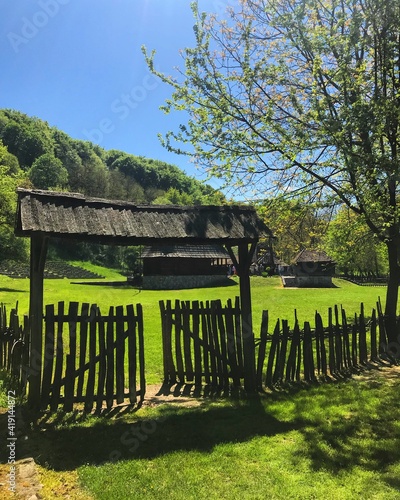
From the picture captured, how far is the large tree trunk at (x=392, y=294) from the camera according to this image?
10820 mm

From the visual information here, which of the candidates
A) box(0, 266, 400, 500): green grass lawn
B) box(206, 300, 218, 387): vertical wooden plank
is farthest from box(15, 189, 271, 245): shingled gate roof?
box(0, 266, 400, 500): green grass lawn

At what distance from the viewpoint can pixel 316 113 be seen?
8.72 m

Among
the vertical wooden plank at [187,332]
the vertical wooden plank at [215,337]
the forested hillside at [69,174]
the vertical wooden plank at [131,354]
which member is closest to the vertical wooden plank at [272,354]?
the vertical wooden plank at [215,337]

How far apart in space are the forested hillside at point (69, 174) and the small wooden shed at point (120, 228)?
27.4 meters

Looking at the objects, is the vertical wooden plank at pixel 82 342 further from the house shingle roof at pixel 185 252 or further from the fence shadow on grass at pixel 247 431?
the house shingle roof at pixel 185 252

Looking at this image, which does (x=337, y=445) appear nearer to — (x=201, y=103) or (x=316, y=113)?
(x=316, y=113)

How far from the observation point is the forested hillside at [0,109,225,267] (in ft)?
113

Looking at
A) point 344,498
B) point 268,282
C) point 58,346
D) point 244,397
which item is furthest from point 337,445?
point 268,282

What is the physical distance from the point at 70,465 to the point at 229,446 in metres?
2.05

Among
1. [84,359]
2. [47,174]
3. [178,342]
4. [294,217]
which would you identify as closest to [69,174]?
[47,174]

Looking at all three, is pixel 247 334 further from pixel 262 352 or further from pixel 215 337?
pixel 215 337

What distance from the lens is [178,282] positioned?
39906mm

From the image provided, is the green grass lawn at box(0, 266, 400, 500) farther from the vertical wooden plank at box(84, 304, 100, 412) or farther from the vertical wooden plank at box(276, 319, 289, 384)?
the vertical wooden plank at box(276, 319, 289, 384)

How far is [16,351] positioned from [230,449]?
4.56 meters
